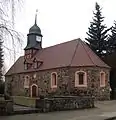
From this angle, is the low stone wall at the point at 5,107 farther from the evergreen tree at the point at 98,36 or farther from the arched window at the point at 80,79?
the evergreen tree at the point at 98,36

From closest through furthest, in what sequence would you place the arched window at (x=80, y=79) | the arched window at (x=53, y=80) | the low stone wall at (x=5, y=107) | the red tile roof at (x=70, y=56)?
the low stone wall at (x=5, y=107), the arched window at (x=80, y=79), the red tile roof at (x=70, y=56), the arched window at (x=53, y=80)

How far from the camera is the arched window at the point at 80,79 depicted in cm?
3484

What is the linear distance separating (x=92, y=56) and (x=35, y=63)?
9714 millimetres

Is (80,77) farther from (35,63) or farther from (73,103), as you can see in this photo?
(73,103)

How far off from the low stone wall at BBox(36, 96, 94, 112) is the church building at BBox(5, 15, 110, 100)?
11034mm

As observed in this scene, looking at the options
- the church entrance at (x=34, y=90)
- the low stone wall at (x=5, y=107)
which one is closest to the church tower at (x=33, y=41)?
the church entrance at (x=34, y=90)

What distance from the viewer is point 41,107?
1886cm

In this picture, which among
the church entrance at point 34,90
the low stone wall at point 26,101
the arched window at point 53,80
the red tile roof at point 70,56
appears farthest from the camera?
the church entrance at point 34,90

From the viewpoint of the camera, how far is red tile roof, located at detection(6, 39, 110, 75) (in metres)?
35.7

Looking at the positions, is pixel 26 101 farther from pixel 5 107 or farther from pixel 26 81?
pixel 26 81

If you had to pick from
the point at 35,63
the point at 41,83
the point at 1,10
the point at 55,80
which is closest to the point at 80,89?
the point at 55,80

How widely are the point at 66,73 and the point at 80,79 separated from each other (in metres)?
1.98

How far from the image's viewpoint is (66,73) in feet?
116

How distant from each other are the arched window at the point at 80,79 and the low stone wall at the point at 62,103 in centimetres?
1188
